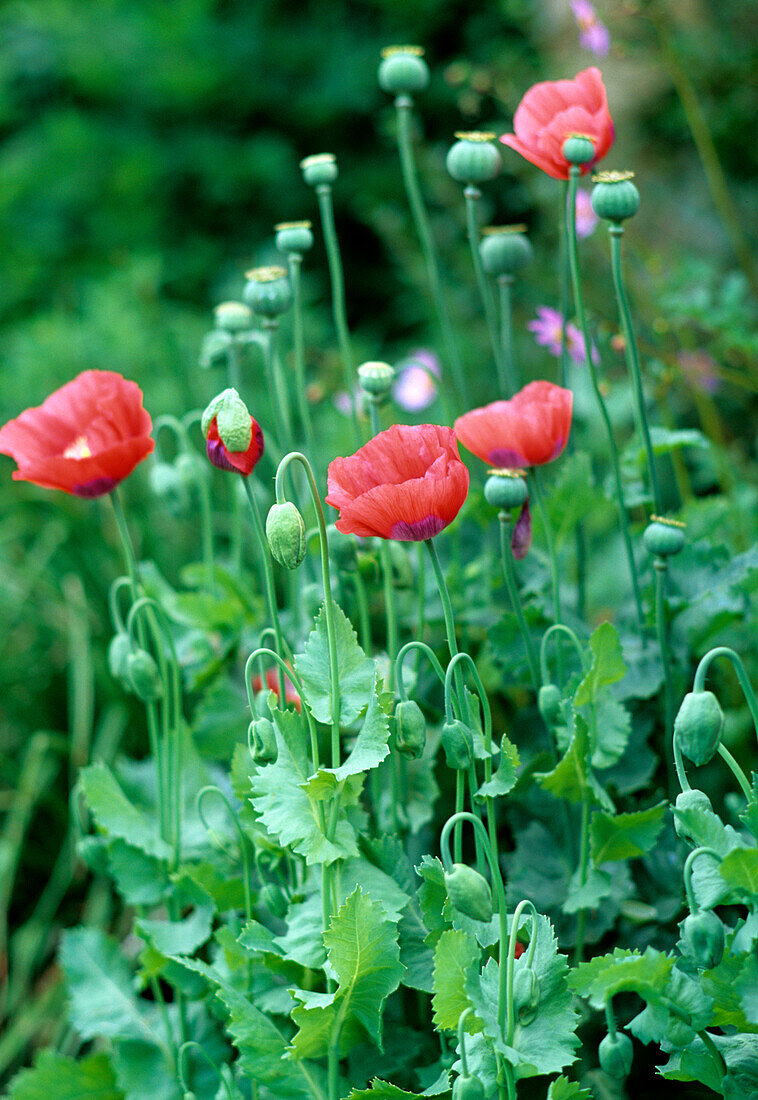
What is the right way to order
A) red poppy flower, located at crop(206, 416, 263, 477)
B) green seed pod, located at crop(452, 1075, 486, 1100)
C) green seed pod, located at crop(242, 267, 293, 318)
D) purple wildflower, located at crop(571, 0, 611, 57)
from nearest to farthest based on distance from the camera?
green seed pod, located at crop(452, 1075, 486, 1100)
red poppy flower, located at crop(206, 416, 263, 477)
green seed pod, located at crop(242, 267, 293, 318)
purple wildflower, located at crop(571, 0, 611, 57)

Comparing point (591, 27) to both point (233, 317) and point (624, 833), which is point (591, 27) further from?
point (624, 833)

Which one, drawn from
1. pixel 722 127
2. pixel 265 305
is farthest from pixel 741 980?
pixel 722 127

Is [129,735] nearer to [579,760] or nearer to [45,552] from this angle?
[45,552]

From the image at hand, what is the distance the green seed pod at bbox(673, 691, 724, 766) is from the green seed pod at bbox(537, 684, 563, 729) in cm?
14

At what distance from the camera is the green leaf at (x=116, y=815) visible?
2.54 feet

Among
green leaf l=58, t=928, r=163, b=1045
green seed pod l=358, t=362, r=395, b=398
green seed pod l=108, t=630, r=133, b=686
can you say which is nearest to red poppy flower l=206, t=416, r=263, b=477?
green seed pod l=358, t=362, r=395, b=398

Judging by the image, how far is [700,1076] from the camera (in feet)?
1.88

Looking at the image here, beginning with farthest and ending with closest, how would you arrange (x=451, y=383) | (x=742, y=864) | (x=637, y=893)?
(x=451, y=383) < (x=637, y=893) < (x=742, y=864)

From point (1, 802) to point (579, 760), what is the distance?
2.96ft

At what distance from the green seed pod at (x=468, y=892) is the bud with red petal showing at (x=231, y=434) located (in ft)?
0.85

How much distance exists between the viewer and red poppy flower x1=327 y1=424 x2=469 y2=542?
555 millimetres

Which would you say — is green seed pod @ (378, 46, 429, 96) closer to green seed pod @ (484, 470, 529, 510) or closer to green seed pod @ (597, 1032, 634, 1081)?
green seed pod @ (484, 470, 529, 510)

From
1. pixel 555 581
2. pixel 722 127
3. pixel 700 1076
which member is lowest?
pixel 700 1076

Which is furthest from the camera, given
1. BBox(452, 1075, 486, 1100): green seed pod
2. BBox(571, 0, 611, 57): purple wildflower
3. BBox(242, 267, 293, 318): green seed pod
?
→ BBox(571, 0, 611, 57): purple wildflower
